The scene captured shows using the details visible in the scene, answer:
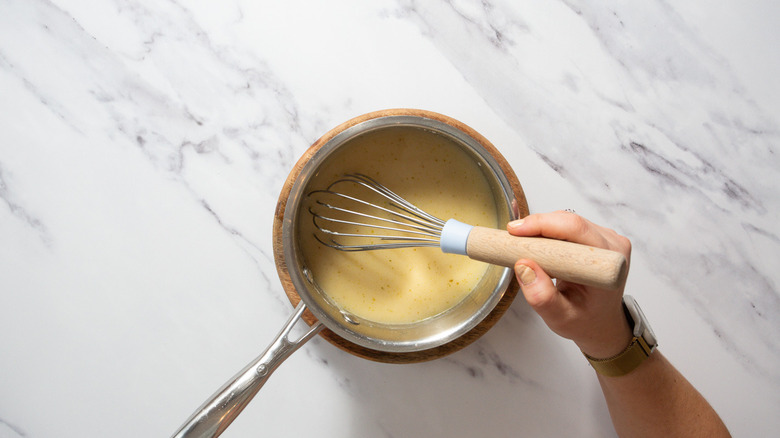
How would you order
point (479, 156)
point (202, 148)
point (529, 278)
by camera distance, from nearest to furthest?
point (529, 278) < point (479, 156) < point (202, 148)

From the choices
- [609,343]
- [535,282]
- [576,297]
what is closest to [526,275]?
[535,282]

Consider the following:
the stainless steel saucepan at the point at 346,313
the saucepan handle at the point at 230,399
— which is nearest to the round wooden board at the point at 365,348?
the stainless steel saucepan at the point at 346,313

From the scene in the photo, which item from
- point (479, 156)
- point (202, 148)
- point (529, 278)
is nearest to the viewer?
point (529, 278)

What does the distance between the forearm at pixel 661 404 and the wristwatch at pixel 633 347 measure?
0.06ft

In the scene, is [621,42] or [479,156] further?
[621,42]

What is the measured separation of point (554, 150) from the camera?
33.5 inches

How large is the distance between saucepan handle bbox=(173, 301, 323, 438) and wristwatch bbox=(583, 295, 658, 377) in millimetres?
450

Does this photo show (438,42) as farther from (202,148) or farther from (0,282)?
(0,282)

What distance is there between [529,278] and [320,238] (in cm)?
33

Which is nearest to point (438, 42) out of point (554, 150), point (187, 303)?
point (554, 150)

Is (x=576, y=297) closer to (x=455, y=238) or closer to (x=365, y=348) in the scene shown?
(x=455, y=238)

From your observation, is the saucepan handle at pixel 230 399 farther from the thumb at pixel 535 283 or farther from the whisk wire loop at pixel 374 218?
the thumb at pixel 535 283

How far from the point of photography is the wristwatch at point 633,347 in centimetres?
72

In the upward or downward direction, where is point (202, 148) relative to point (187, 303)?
upward
